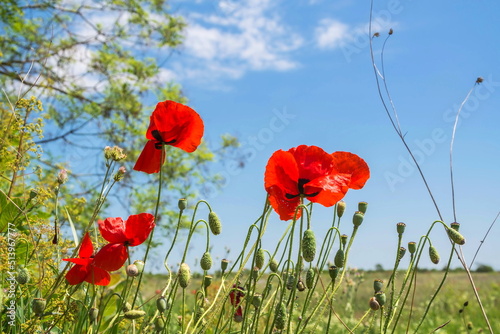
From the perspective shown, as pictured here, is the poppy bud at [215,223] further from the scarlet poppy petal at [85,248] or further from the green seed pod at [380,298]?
the green seed pod at [380,298]

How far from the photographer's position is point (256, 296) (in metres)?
1.45

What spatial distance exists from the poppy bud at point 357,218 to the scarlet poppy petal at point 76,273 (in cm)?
79

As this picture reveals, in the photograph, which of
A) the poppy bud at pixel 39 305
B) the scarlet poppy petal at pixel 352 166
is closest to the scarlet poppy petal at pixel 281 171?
the scarlet poppy petal at pixel 352 166

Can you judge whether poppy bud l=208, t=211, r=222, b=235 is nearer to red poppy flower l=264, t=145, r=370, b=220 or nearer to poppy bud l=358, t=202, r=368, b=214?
red poppy flower l=264, t=145, r=370, b=220

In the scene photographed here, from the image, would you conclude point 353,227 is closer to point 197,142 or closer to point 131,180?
point 197,142

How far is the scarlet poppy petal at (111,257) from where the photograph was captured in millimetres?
1433

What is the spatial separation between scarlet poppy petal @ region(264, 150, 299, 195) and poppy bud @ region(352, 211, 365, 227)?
0.77 ft

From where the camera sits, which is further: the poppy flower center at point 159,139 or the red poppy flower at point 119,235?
the poppy flower center at point 159,139

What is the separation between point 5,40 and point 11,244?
5522 millimetres

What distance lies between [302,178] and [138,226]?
48cm

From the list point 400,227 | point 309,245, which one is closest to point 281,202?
point 309,245

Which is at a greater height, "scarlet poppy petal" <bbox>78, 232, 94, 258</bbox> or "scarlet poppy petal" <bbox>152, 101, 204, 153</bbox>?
"scarlet poppy petal" <bbox>152, 101, 204, 153</bbox>

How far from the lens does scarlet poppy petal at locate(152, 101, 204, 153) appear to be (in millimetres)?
1521

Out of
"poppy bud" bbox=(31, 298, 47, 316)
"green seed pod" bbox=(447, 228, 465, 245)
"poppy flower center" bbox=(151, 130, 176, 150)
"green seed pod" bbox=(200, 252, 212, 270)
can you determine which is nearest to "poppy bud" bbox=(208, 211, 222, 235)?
"green seed pod" bbox=(200, 252, 212, 270)
